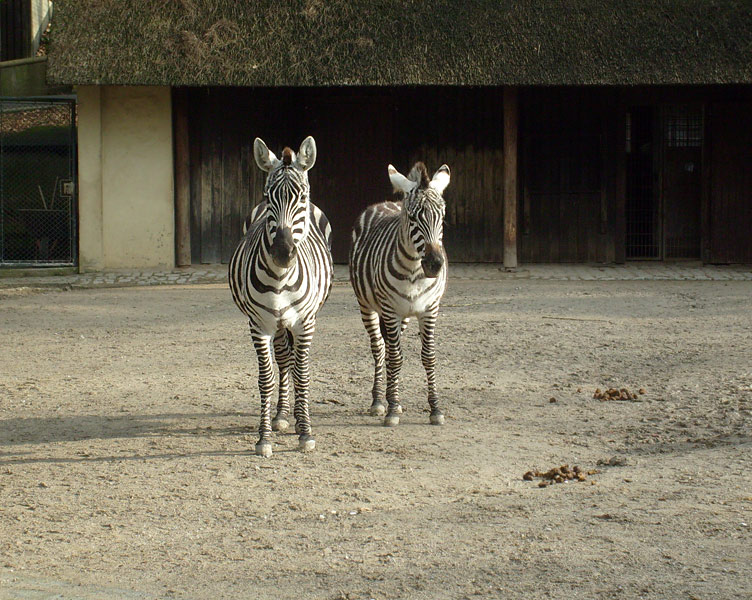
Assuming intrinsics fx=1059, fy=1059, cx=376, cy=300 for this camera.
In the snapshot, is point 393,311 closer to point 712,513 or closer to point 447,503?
point 447,503

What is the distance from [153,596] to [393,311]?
134 inches

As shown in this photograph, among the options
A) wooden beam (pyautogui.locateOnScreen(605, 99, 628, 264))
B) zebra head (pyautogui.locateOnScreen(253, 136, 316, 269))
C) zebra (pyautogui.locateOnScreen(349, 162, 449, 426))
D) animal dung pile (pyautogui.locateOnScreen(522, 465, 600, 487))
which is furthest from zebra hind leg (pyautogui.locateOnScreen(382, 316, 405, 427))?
wooden beam (pyautogui.locateOnScreen(605, 99, 628, 264))

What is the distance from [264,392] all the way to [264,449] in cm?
37

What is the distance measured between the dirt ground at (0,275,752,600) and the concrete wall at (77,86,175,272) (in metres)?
4.38

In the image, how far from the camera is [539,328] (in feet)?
36.4

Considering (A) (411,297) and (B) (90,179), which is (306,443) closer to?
(A) (411,297)

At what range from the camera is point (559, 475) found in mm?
6156

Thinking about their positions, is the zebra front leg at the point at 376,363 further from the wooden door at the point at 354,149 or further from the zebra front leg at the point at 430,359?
the wooden door at the point at 354,149

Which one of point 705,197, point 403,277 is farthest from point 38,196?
point 403,277

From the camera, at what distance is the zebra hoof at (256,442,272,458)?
22.0ft

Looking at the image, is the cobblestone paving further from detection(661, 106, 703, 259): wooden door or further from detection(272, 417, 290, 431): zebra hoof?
detection(272, 417, 290, 431): zebra hoof

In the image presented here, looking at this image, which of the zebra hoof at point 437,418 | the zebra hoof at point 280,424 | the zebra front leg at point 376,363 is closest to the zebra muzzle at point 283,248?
the zebra hoof at point 280,424

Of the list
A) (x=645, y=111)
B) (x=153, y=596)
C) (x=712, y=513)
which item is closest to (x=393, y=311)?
(x=712, y=513)

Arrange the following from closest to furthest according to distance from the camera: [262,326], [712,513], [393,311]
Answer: [712,513] → [262,326] → [393,311]
